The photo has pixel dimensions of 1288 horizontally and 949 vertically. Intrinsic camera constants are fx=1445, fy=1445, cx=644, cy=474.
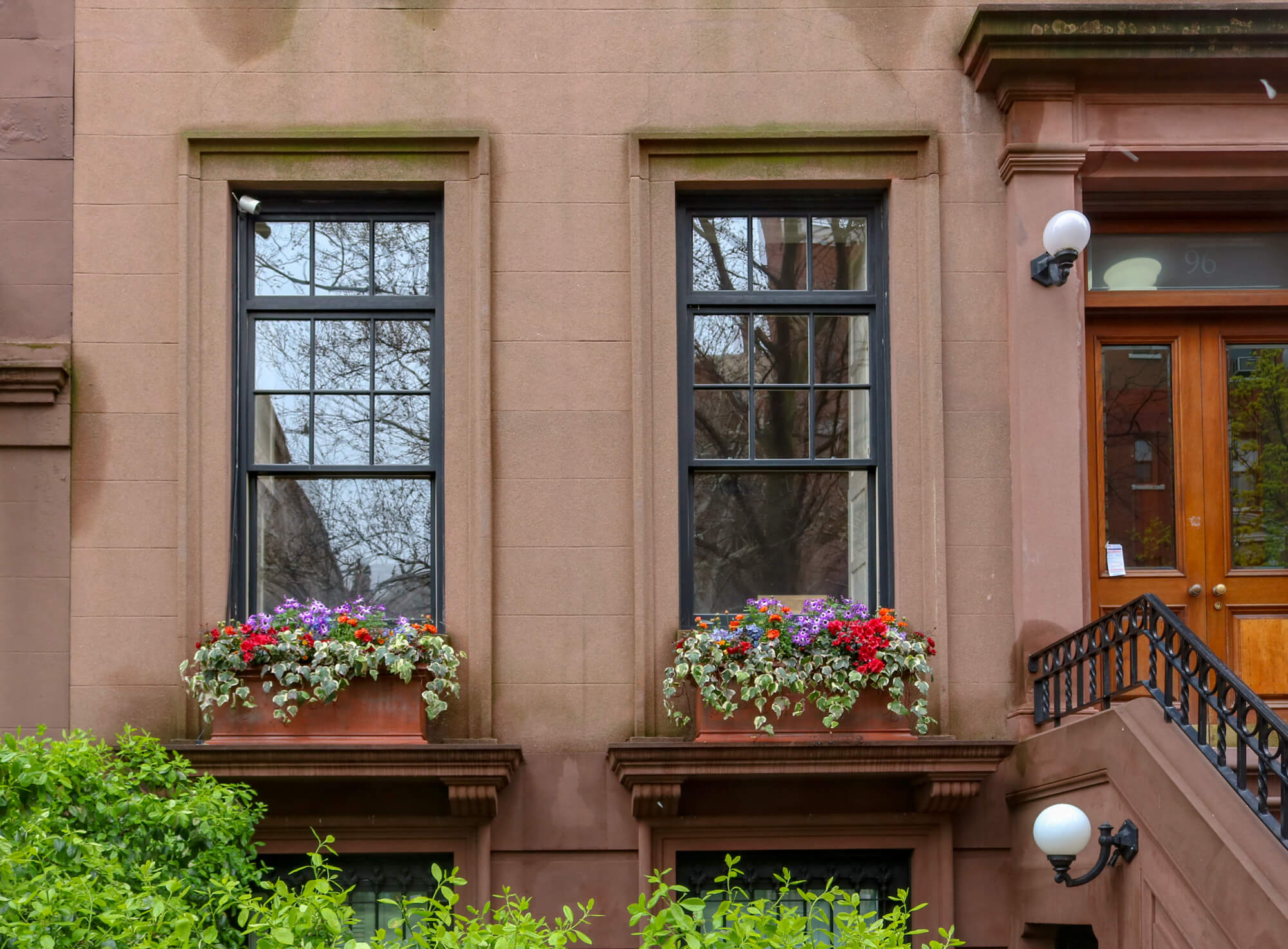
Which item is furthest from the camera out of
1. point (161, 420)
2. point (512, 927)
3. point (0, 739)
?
point (161, 420)

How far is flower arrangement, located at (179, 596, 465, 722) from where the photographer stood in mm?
7852

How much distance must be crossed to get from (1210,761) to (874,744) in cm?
200

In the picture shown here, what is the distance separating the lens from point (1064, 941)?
801cm

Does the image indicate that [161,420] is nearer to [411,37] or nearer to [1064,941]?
[411,37]

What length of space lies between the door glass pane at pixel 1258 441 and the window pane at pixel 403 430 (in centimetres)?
496

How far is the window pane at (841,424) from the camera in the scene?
874 centimetres

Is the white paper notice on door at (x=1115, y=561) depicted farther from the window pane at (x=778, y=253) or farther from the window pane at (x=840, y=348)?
the window pane at (x=778, y=253)

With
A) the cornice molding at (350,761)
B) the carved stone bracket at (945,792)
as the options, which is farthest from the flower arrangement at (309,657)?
the carved stone bracket at (945,792)

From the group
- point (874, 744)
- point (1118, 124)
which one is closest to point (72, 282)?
point (874, 744)

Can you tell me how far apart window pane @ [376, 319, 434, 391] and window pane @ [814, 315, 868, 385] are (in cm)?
237

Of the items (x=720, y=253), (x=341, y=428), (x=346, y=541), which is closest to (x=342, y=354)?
(x=341, y=428)

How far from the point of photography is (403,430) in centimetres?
872

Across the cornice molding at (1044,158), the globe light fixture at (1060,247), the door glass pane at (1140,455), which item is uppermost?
the cornice molding at (1044,158)

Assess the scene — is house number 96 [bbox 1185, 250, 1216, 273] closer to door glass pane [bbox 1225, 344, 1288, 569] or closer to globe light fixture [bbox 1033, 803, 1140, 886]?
door glass pane [bbox 1225, 344, 1288, 569]
